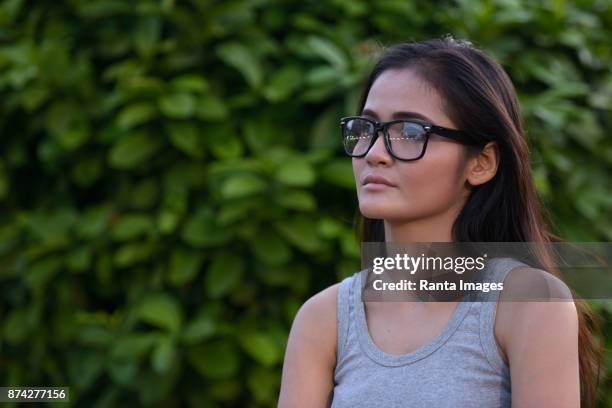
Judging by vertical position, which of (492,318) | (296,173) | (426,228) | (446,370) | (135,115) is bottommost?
(446,370)

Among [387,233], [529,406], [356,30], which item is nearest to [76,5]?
[356,30]

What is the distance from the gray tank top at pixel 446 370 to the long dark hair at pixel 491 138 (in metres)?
0.12

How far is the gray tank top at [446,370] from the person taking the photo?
6.49 ft

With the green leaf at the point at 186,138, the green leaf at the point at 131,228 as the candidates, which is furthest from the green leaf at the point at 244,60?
the green leaf at the point at 131,228

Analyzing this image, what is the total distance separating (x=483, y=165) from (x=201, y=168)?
183 centimetres

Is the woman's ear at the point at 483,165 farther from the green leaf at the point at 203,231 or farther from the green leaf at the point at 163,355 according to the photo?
the green leaf at the point at 163,355

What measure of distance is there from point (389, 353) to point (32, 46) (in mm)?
2543

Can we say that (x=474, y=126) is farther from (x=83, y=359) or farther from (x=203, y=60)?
(x=83, y=359)

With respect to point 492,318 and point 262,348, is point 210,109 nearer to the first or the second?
point 262,348

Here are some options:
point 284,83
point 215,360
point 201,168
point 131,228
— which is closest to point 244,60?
point 284,83

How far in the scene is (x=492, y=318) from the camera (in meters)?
2.01

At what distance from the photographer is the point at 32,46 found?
4.04m

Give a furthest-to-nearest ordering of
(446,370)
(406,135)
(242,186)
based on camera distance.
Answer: (242,186), (406,135), (446,370)

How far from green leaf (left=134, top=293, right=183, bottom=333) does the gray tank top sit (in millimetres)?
1611
